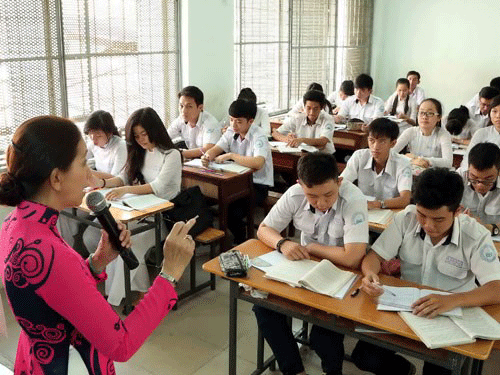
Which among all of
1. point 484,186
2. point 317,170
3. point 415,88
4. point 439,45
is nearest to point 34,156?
point 317,170

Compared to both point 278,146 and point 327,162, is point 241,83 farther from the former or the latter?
point 327,162

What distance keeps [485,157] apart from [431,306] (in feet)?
4.32

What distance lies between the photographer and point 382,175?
11.5 feet

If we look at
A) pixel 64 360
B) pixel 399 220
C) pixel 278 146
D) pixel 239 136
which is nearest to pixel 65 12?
pixel 239 136

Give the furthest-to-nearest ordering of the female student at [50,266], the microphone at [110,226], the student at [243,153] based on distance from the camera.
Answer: the student at [243,153], the microphone at [110,226], the female student at [50,266]

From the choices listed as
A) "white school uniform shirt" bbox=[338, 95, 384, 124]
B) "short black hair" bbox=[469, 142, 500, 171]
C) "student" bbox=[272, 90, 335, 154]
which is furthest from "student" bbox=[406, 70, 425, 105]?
"short black hair" bbox=[469, 142, 500, 171]

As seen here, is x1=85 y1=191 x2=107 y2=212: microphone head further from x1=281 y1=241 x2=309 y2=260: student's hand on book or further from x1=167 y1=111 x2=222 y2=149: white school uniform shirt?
x1=167 y1=111 x2=222 y2=149: white school uniform shirt

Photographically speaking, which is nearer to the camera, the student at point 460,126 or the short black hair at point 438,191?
the short black hair at point 438,191

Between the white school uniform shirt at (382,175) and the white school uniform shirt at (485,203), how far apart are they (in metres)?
0.37

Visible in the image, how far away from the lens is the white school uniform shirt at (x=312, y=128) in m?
5.12

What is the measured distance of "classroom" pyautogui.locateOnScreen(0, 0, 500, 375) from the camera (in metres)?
2.10

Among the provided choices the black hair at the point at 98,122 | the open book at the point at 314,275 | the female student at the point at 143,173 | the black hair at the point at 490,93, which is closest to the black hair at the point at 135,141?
the female student at the point at 143,173

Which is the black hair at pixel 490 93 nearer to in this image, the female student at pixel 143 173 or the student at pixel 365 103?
the student at pixel 365 103

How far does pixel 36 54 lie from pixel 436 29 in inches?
256
